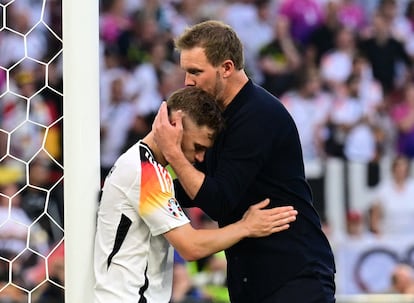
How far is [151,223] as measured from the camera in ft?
12.0

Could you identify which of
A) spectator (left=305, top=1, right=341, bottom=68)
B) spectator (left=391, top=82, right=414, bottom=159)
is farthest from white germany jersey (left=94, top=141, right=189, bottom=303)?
spectator (left=305, top=1, right=341, bottom=68)

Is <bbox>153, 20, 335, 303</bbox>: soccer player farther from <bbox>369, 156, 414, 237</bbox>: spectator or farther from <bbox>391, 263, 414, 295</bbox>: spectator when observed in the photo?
<bbox>369, 156, 414, 237</bbox>: spectator

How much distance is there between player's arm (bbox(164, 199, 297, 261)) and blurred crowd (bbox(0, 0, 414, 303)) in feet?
12.9

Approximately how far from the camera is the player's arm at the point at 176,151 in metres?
3.69

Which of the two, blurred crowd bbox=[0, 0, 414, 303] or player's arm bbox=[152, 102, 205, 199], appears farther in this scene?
blurred crowd bbox=[0, 0, 414, 303]

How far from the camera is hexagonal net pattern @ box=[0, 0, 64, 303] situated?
6727 millimetres

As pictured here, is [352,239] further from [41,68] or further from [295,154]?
[295,154]

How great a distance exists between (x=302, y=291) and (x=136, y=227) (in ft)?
2.44

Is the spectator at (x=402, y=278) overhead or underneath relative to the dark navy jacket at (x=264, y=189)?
underneath

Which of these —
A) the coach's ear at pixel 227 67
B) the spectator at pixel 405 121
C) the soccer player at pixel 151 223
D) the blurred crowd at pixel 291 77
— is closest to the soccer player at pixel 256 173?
the coach's ear at pixel 227 67

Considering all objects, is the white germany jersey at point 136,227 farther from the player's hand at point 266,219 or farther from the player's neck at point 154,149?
the player's hand at point 266,219

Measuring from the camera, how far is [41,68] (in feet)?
27.0

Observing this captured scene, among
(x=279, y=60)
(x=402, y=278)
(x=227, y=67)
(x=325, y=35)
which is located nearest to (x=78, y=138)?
(x=227, y=67)

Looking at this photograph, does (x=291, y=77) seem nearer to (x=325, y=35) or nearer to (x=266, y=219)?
(x=325, y=35)
